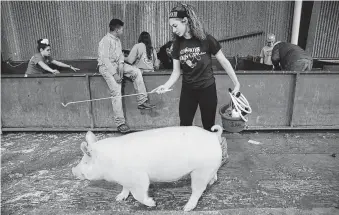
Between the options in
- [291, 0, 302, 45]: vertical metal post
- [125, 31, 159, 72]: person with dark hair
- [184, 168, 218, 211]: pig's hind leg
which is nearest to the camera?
[184, 168, 218, 211]: pig's hind leg

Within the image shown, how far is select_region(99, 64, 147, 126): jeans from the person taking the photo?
427cm

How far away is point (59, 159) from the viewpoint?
3854 millimetres

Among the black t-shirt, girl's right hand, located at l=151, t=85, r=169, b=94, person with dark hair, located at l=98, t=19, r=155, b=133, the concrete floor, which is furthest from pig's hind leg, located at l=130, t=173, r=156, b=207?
person with dark hair, located at l=98, t=19, r=155, b=133

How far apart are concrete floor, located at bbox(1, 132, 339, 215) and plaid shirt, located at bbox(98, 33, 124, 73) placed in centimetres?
148

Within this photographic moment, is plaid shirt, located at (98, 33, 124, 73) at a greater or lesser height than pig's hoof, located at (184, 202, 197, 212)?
greater

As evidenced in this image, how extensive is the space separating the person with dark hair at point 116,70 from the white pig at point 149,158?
1.89 meters

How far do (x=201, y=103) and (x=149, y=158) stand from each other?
3.19ft

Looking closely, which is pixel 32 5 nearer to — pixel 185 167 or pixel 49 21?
pixel 49 21

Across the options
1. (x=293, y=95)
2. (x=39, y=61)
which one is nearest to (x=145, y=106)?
(x=39, y=61)

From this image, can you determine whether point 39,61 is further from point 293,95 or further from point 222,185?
point 293,95

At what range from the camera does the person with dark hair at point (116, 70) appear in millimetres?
4176

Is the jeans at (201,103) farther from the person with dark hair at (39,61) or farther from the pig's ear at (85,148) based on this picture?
the person with dark hair at (39,61)

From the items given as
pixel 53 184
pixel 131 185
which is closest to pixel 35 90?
pixel 53 184

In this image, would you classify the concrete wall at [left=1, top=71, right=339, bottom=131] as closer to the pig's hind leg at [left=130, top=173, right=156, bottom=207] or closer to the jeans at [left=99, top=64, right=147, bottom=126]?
the jeans at [left=99, top=64, right=147, bottom=126]
